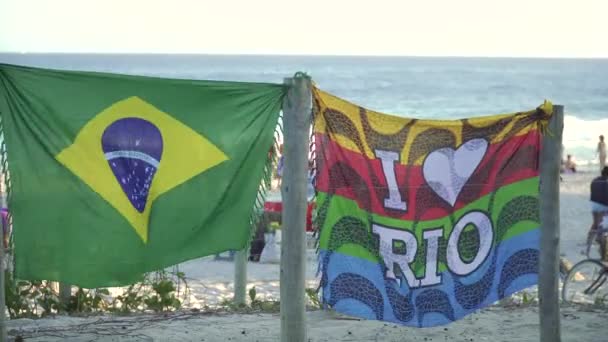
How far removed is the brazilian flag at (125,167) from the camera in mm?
4637

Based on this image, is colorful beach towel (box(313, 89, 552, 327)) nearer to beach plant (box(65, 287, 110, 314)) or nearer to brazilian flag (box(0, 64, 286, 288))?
brazilian flag (box(0, 64, 286, 288))

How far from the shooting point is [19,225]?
4.64 meters

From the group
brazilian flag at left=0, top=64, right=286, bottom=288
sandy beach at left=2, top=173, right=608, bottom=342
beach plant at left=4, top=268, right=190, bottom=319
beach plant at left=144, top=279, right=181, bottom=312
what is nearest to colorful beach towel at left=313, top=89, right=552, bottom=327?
brazilian flag at left=0, top=64, right=286, bottom=288

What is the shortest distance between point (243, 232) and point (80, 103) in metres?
1.05

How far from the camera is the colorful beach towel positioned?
5.05 m

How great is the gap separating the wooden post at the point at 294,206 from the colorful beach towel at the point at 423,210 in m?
0.17

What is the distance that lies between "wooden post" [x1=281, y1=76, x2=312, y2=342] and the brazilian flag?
0.35 ft

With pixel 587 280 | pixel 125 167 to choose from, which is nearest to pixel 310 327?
pixel 125 167

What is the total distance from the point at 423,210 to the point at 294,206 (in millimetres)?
765

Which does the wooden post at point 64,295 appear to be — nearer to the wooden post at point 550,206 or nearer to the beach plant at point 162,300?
the beach plant at point 162,300

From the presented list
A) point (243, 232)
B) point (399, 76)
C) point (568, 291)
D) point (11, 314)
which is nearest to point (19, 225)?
point (243, 232)

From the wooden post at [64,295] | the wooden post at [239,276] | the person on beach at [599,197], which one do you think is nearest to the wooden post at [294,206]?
the wooden post at [64,295]

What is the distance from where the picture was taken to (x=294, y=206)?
483 centimetres

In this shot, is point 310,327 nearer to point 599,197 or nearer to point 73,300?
point 73,300
